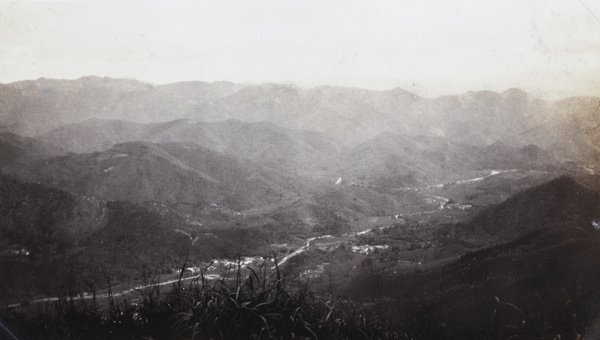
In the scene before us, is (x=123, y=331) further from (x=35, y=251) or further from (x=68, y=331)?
(x=35, y=251)

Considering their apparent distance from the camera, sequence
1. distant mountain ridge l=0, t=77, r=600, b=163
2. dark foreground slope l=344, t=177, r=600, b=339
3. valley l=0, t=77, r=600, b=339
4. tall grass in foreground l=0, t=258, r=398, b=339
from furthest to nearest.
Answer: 1. distant mountain ridge l=0, t=77, r=600, b=163
2. valley l=0, t=77, r=600, b=339
3. dark foreground slope l=344, t=177, r=600, b=339
4. tall grass in foreground l=0, t=258, r=398, b=339

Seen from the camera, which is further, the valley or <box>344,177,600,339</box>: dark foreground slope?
the valley

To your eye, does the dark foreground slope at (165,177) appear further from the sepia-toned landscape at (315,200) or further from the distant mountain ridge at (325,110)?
the distant mountain ridge at (325,110)

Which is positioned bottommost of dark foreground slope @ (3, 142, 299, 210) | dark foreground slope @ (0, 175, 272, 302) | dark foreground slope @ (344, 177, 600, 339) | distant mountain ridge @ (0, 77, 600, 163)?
dark foreground slope @ (344, 177, 600, 339)

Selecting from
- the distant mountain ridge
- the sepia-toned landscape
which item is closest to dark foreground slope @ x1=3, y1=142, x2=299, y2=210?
the sepia-toned landscape

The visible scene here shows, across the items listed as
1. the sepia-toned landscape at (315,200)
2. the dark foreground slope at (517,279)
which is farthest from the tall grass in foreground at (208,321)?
the dark foreground slope at (517,279)

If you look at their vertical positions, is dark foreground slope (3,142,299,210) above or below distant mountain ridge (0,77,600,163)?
below

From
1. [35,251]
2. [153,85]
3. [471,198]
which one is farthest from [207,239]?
[471,198]

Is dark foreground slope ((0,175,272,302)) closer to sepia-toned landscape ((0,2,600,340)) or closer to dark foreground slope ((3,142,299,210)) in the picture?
sepia-toned landscape ((0,2,600,340))
